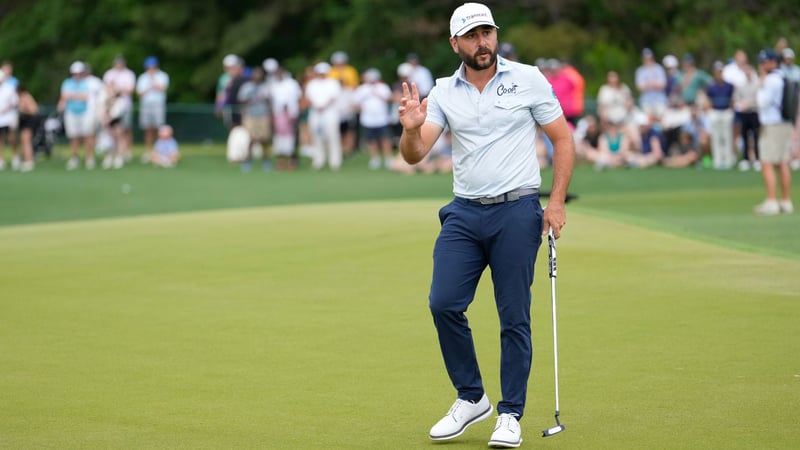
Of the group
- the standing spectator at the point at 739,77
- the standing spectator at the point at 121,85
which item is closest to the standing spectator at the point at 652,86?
the standing spectator at the point at 739,77

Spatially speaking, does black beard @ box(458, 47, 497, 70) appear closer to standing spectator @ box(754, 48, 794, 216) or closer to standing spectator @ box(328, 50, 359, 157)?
standing spectator @ box(754, 48, 794, 216)

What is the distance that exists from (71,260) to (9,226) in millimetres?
5275

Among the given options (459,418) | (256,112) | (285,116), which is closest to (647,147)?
(285,116)

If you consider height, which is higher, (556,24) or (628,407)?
(556,24)

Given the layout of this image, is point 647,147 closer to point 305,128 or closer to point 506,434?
point 305,128

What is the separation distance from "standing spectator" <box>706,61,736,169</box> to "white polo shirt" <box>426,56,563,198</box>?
20.9 metres

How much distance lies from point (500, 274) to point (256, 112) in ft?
77.8

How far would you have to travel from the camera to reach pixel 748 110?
2458 centimetres

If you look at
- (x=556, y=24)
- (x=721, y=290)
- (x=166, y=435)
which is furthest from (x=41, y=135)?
(x=166, y=435)

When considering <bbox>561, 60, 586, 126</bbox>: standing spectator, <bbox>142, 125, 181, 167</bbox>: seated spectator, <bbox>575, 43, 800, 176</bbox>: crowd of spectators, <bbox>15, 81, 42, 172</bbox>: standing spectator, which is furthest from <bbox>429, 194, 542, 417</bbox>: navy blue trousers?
<bbox>142, 125, 181, 167</bbox>: seated spectator

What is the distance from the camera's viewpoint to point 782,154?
17.7m

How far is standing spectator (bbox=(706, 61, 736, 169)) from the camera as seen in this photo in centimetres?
2711

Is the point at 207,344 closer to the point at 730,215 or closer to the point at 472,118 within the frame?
the point at 472,118

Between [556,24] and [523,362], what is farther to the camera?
[556,24]
